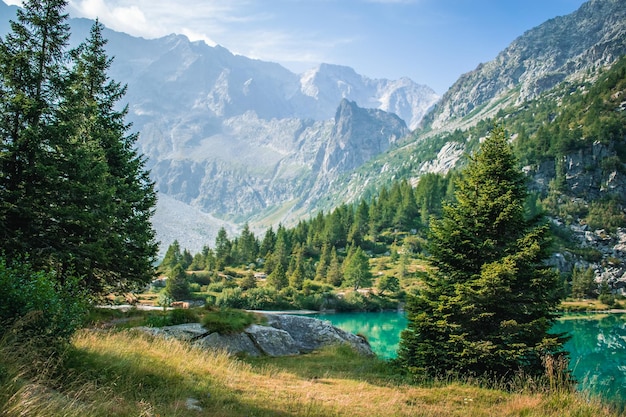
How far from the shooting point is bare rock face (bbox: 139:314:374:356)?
15.4m

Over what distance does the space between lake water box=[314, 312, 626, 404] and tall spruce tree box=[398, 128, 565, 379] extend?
48.3 feet

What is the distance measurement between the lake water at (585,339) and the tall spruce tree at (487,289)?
1472 cm

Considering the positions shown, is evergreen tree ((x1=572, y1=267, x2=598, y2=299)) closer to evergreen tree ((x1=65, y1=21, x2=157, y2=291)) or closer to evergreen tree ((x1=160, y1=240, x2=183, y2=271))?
evergreen tree ((x1=160, y1=240, x2=183, y2=271))

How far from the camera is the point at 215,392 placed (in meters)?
8.77

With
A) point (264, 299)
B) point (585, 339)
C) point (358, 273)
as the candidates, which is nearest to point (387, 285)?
point (358, 273)

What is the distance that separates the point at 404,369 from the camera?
14.8 m

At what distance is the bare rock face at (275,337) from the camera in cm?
1543

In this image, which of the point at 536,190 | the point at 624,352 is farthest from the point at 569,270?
the point at 624,352

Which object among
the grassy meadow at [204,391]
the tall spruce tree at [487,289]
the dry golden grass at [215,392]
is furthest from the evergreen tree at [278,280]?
the dry golden grass at [215,392]

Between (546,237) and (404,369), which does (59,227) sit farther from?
(546,237)

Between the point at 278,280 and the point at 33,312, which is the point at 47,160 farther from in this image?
the point at 278,280

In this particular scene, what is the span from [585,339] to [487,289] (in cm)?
6095

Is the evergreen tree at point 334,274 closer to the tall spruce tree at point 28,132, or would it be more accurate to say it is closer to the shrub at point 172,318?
the shrub at point 172,318

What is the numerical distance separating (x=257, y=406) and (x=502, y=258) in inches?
433
